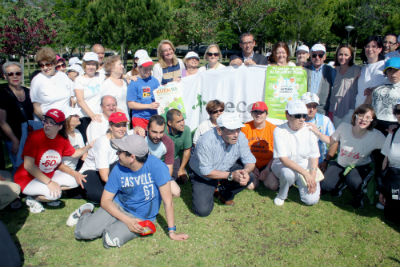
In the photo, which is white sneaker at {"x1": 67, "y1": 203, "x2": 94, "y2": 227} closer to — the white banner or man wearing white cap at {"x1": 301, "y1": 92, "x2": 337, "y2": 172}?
the white banner

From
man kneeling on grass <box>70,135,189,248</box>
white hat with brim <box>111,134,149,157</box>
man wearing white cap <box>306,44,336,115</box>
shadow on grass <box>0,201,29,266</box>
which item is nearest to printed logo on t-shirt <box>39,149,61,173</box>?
shadow on grass <box>0,201,29,266</box>

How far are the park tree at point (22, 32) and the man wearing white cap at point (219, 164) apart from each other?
1563 cm

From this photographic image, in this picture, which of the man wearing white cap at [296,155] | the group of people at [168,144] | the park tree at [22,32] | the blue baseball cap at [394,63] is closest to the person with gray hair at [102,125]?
the group of people at [168,144]

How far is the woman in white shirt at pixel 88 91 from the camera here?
6.07 meters

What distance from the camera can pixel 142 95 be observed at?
5.95 metres

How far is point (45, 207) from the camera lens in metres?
5.07

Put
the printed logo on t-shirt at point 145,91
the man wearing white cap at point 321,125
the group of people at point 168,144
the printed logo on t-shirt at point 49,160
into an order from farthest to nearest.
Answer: the printed logo on t-shirt at point 145,91, the man wearing white cap at point 321,125, the printed logo on t-shirt at point 49,160, the group of people at point 168,144

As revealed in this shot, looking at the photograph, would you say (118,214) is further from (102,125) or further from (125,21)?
(125,21)

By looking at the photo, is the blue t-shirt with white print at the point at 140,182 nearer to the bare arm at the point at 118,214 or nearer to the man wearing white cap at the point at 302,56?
the bare arm at the point at 118,214

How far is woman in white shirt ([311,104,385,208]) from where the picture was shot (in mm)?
5016

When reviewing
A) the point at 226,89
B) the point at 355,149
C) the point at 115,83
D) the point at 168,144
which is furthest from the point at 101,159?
the point at 355,149

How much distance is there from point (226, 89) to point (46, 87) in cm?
368

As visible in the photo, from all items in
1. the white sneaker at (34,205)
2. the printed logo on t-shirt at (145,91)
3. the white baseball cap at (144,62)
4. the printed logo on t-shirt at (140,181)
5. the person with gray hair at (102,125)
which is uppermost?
the white baseball cap at (144,62)

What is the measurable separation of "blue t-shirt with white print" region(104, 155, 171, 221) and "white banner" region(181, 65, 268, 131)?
329 cm
